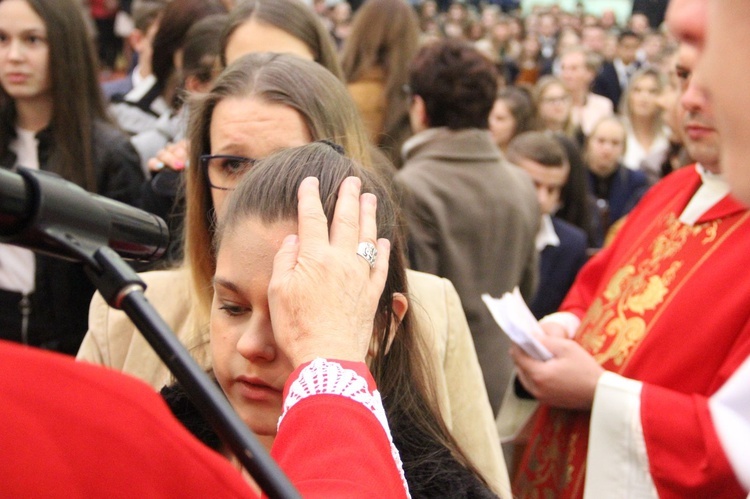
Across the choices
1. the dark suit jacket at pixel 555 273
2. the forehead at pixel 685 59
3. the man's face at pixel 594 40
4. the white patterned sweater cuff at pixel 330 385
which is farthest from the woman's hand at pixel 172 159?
the man's face at pixel 594 40

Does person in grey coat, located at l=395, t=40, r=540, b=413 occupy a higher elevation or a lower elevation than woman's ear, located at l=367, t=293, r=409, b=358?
lower

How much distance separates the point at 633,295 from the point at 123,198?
1773 millimetres

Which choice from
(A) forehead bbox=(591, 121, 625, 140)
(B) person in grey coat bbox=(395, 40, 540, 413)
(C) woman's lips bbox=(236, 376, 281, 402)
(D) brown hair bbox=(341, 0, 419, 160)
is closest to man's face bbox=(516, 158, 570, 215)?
(D) brown hair bbox=(341, 0, 419, 160)

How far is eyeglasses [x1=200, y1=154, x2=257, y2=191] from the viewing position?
2123mm

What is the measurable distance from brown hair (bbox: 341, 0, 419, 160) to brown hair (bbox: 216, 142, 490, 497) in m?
2.32

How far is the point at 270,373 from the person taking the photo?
1.52 m

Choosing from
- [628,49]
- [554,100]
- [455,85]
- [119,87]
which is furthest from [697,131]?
[628,49]

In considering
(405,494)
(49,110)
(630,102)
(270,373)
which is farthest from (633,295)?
(630,102)

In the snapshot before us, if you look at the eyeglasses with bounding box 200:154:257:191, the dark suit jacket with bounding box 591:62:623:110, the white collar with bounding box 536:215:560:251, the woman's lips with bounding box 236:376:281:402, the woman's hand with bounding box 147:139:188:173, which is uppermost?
the eyeglasses with bounding box 200:154:257:191

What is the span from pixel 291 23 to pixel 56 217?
197 centimetres

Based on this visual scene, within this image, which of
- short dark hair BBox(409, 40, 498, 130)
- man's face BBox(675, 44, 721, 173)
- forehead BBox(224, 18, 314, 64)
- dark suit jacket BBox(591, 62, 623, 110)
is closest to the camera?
man's face BBox(675, 44, 721, 173)

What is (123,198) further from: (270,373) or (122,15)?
(122,15)

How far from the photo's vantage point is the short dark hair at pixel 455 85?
3.54 metres

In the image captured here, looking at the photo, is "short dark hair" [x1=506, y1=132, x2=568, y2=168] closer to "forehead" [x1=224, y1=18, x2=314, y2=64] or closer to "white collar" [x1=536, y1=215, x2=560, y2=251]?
"white collar" [x1=536, y1=215, x2=560, y2=251]
